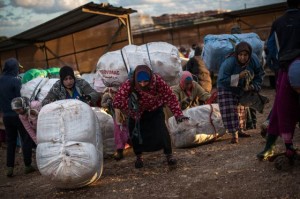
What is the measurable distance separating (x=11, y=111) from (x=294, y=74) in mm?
4424

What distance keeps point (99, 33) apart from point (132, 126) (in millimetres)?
5895

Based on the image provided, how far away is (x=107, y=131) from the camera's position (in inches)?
258

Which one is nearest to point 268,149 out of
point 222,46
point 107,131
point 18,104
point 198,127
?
point 198,127

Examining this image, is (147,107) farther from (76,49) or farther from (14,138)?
(76,49)

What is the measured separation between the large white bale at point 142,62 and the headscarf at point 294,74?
7.44 ft

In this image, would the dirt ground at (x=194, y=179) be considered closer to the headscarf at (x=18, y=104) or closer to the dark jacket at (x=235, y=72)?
the dark jacket at (x=235, y=72)

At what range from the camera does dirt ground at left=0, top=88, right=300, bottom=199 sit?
12.7 ft

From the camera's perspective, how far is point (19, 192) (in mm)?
5324

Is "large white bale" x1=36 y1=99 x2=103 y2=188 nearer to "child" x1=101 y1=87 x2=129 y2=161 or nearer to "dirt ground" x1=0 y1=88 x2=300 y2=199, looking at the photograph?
"dirt ground" x1=0 y1=88 x2=300 y2=199

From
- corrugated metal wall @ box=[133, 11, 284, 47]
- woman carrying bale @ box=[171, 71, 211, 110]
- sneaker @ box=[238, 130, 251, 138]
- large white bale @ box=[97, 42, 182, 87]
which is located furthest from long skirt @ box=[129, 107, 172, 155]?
corrugated metal wall @ box=[133, 11, 284, 47]

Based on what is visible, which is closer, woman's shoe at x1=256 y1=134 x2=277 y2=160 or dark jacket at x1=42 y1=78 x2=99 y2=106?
A: woman's shoe at x1=256 y1=134 x2=277 y2=160

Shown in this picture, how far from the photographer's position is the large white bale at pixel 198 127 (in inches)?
247

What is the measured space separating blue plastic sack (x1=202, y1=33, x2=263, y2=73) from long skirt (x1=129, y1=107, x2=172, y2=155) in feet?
5.83

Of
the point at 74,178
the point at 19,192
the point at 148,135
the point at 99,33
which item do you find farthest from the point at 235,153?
the point at 99,33
